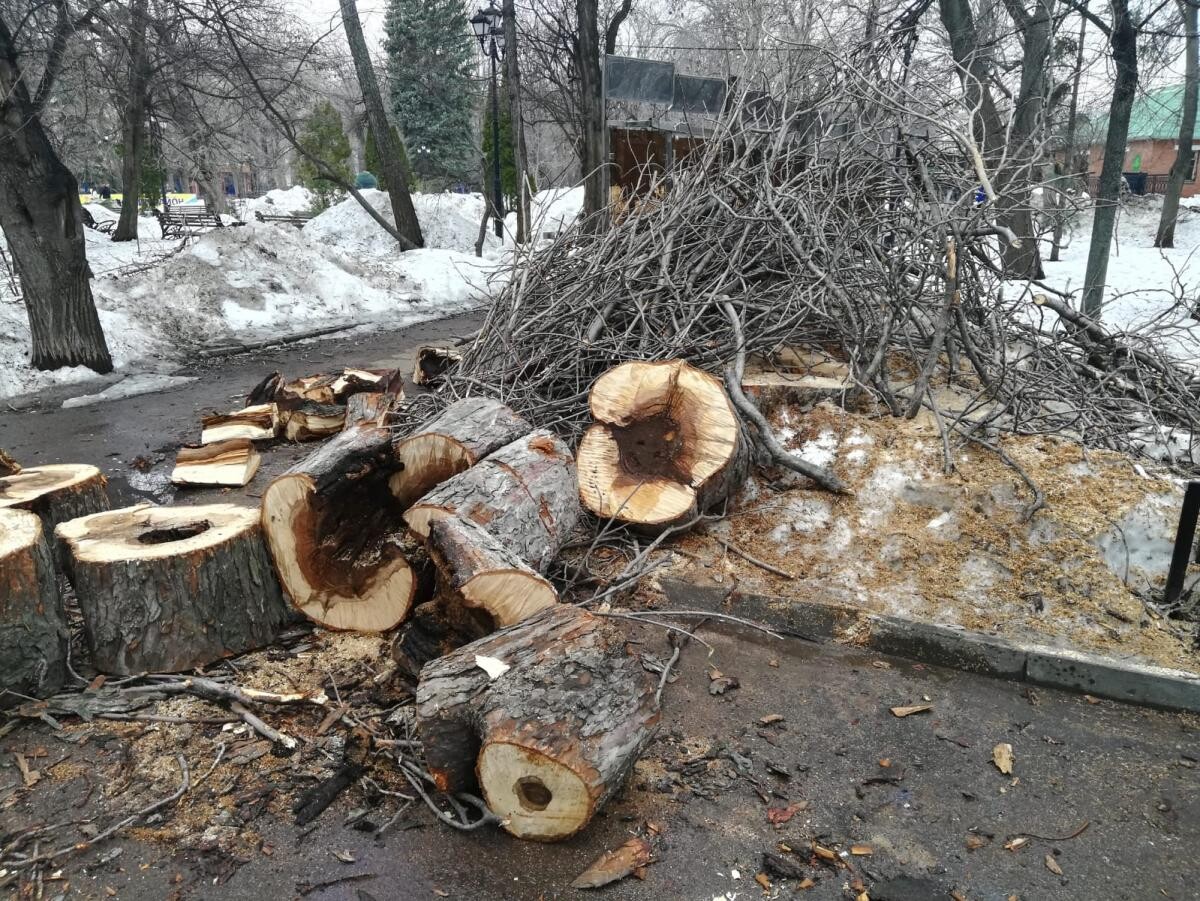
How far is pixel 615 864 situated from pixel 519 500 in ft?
5.23

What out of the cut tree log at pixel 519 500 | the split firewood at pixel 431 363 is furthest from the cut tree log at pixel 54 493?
the split firewood at pixel 431 363

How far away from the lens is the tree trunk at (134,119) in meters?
8.09

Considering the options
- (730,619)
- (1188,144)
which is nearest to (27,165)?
(730,619)

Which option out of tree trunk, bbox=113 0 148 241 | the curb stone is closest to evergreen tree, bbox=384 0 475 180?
tree trunk, bbox=113 0 148 241

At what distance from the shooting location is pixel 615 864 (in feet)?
7.10

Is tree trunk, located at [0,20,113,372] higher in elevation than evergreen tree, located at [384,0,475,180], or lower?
lower

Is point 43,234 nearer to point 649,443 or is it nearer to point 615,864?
point 649,443

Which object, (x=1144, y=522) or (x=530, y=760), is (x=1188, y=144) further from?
(x=530, y=760)

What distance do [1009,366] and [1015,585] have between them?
1.76 metres

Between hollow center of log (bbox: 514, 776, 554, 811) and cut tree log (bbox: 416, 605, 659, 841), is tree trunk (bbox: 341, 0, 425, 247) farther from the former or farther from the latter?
hollow center of log (bbox: 514, 776, 554, 811)

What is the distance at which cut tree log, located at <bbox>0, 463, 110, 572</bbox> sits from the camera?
11.4 ft

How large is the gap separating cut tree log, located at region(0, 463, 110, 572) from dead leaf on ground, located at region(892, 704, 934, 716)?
358cm

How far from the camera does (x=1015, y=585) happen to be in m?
3.47

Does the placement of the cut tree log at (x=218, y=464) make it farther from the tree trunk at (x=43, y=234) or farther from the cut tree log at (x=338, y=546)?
the tree trunk at (x=43, y=234)
